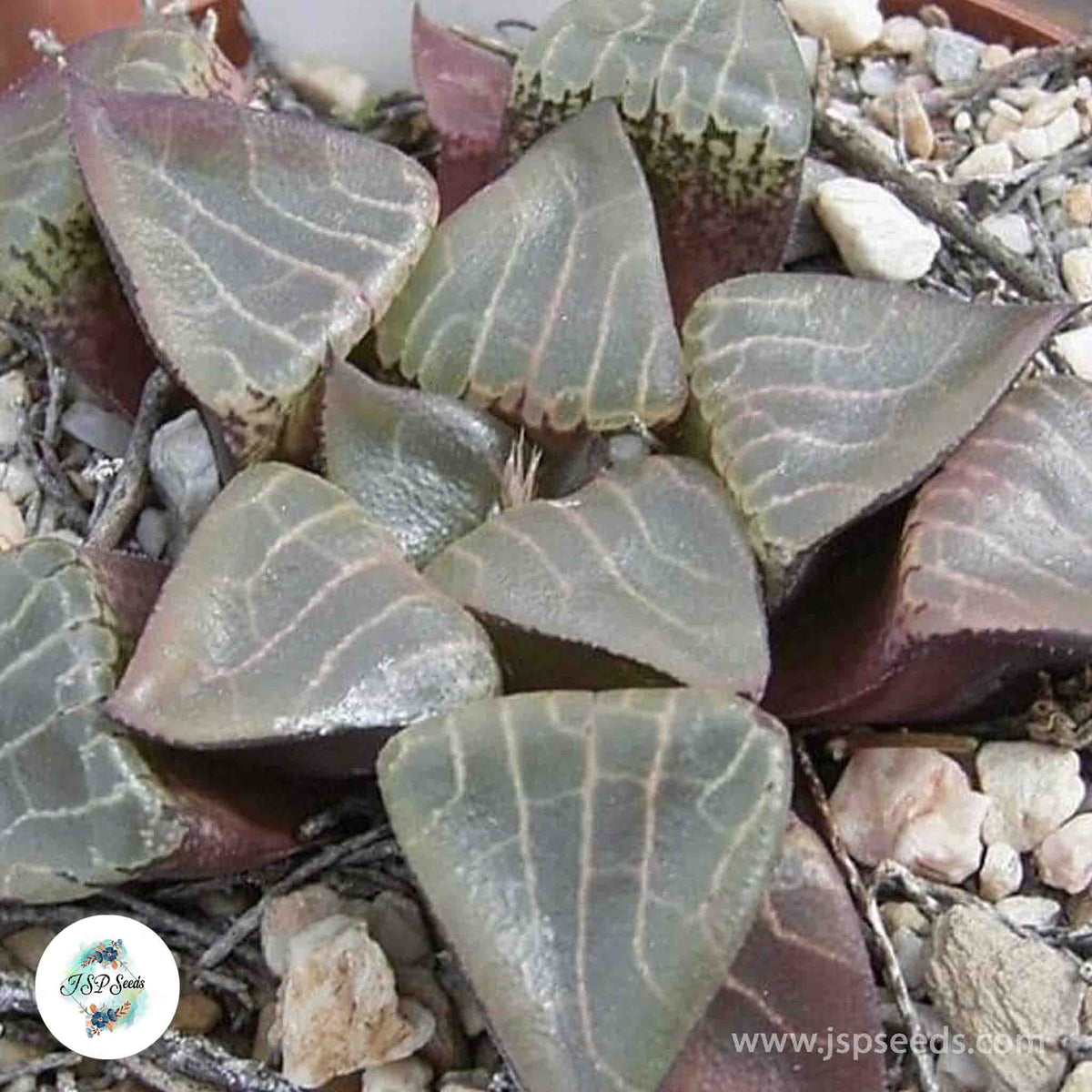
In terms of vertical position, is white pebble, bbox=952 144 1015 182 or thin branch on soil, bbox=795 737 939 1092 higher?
white pebble, bbox=952 144 1015 182

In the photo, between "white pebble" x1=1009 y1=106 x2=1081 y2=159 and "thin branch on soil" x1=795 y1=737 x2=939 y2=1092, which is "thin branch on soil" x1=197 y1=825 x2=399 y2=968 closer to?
"thin branch on soil" x1=795 y1=737 x2=939 y2=1092

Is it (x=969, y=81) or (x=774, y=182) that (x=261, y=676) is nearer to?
(x=774, y=182)

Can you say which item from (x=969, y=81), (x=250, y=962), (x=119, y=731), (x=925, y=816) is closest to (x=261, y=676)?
(x=119, y=731)

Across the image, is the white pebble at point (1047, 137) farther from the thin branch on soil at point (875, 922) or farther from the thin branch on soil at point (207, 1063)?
the thin branch on soil at point (207, 1063)

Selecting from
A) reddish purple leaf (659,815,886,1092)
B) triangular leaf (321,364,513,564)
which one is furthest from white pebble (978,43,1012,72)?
reddish purple leaf (659,815,886,1092)

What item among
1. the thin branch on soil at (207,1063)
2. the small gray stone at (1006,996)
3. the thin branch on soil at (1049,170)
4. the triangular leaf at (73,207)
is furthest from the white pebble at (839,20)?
the thin branch on soil at (207,1063)

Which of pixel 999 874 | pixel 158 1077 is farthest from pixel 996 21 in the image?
pixel 158 1077

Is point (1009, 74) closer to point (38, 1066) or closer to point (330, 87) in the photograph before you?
point (330, 87)

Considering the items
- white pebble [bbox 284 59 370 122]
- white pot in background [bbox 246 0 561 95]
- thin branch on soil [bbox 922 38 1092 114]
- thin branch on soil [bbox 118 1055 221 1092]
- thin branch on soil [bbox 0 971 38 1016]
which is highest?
white pot in background [bbox 246 0 561 95]
